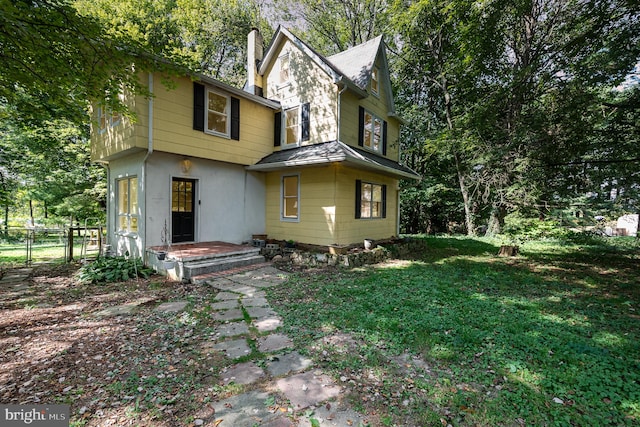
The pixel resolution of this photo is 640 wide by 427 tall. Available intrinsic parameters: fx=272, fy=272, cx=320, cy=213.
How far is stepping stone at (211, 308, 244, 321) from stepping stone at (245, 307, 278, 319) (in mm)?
153

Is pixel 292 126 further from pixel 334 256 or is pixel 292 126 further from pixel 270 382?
pixel 270 382

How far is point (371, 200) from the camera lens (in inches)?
403

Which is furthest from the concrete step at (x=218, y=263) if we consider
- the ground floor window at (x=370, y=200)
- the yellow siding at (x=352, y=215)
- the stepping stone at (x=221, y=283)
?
the ground floor window at (x=370, y=200)

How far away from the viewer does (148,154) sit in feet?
23.5

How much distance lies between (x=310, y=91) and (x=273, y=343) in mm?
8281

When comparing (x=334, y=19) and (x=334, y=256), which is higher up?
(x=334, y=19)

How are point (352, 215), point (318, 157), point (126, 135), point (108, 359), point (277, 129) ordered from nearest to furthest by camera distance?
point (108, 359) → point (126, 135) → point (318, 157) → point (352, 215) → point (277, 129)

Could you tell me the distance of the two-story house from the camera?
7586 mm

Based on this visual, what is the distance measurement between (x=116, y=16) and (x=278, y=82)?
500 inches

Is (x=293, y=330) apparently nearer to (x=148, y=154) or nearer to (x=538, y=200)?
(x=148, y=154)

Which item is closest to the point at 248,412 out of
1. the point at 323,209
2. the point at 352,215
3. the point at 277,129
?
the point at 323,209

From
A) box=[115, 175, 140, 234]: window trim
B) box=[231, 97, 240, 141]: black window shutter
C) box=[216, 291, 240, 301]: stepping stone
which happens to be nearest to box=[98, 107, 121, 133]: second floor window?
box=[115, 175, 140, 234]: window trim

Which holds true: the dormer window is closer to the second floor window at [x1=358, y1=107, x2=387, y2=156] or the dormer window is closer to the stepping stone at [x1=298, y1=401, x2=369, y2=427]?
the second floor window at [x1=358, y1=107, x2=387, y2=156]

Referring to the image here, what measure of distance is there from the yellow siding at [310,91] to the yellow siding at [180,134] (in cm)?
120
